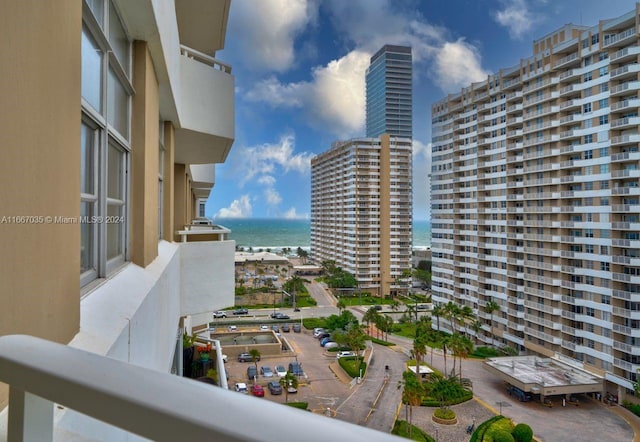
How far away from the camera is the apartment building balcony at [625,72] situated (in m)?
22.2

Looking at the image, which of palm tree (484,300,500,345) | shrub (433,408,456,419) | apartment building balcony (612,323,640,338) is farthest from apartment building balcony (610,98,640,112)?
shrub (433,408,456,419)

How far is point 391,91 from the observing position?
94000 millimetres

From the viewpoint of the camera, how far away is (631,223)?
22297 mm

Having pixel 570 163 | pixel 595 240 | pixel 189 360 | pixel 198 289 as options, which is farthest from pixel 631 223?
pixel 198 289

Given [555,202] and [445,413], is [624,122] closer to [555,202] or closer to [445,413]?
[555,202]

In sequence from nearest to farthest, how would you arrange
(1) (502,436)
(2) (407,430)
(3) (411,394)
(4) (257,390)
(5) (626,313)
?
(1) (502,436)
(2) (407,430)
(3) (411,394)
(4) (257,390)
(5) (626,313)

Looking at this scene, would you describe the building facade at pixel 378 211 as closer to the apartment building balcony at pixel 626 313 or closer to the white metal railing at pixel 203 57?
the apartment building balcony at pixel 626 313

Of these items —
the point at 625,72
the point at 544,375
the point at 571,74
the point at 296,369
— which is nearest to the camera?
the point at 544,375

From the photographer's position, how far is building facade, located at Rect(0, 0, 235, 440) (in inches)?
37.1

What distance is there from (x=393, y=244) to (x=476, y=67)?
2691 inches

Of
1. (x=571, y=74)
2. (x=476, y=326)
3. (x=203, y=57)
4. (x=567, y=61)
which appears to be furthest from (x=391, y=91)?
(x=203, y=57)

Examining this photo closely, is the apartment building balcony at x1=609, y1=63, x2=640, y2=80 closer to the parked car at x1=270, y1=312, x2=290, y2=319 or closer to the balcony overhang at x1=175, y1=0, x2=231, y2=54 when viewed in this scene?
the balcony overhang at x1=175, y1=0, x2=231, y2=54

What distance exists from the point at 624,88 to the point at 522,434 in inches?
766

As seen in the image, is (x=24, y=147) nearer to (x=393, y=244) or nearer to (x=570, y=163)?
(x=570, y=163)
